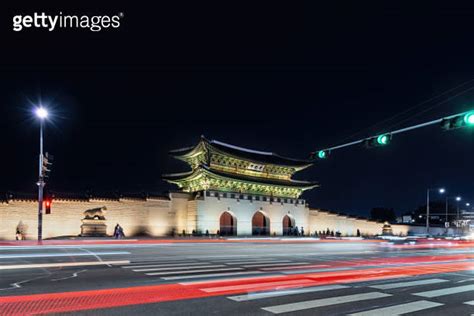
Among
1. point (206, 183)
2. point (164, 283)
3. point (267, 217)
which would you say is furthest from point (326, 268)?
point (267, 217)

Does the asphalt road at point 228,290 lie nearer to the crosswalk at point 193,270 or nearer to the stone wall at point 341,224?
the crosswalk at point 193,270

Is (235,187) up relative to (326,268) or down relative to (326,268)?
up

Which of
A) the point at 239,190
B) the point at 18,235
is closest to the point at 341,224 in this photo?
the point at 239,190

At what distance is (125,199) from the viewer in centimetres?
3472

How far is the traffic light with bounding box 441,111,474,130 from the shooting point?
36.4ft

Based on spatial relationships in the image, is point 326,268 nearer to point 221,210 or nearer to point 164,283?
point 164,283

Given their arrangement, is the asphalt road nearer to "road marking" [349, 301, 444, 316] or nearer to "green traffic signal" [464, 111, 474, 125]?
"road marking" [349, 301, 444, 316]

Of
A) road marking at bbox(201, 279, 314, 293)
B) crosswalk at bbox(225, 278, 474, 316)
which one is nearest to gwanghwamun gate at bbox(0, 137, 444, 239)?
road marking at bbox(201, 279, 314, 293)

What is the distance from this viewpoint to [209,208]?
130 feet

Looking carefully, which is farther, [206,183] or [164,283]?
[206,183]

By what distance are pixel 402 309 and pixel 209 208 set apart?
33168 mm

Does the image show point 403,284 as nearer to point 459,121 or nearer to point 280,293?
point 280,293

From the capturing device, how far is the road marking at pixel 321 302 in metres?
6.84

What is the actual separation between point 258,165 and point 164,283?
36610 mm
